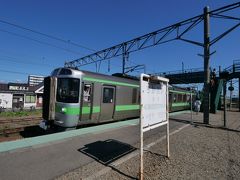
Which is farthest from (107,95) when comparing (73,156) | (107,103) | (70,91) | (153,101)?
(153,101)

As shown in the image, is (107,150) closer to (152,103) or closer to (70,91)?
(152,103)

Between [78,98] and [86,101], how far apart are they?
0.54 m

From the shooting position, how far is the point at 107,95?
10.1 metres

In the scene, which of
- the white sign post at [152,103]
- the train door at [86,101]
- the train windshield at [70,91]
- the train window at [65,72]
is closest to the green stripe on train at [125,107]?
the train door at [86,101]

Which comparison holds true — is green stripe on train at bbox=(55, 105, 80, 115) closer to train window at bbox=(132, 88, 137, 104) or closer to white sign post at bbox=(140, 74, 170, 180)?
white sign post at bbox=(140, 74, 170, 180)

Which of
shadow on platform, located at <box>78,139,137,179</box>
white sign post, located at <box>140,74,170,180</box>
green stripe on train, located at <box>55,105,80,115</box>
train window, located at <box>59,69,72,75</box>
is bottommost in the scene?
shadow on platform, located at <box>78,139,137,179</box>

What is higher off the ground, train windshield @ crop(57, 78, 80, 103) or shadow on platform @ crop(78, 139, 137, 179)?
train windshield @ crop(57, 78, 80, 103)

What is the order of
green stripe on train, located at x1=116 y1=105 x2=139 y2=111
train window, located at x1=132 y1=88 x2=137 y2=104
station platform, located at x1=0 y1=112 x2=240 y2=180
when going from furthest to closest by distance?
1. train window, located at x1=132 y1=88 x2=137 y2=104
2. green stripe on train, located at x1=116 y1=105 x2=139 y2=111
3. station platform, located at x1=0 y1=112 x2=240 y2=180

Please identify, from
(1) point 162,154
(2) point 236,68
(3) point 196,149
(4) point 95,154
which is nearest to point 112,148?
(4) point 95,154

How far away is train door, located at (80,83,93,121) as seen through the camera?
28.7 feet

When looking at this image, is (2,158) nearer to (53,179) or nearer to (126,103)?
(53,179)

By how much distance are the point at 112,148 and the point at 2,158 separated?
2858 mm

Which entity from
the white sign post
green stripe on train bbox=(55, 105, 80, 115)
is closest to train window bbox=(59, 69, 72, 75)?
green stripe on train bbox=(55, 105, 80, 115)

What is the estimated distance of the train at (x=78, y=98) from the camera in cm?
840
